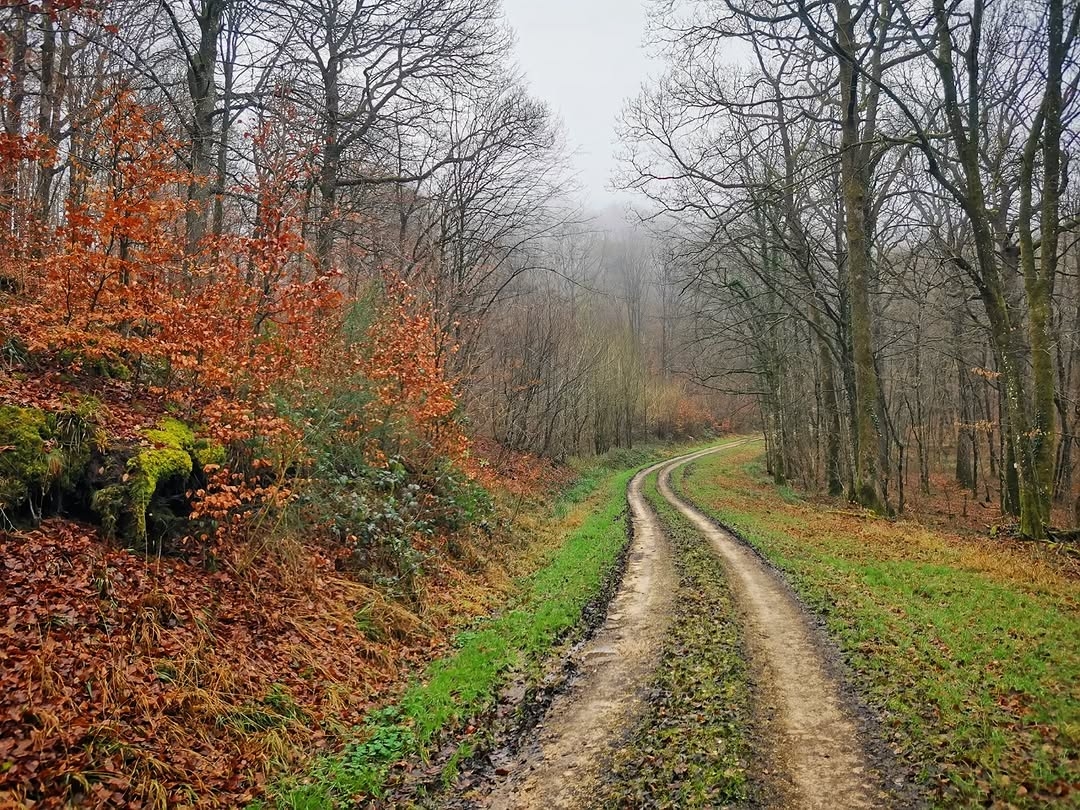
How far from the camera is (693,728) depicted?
557cm

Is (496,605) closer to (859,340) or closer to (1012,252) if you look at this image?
(859,340)

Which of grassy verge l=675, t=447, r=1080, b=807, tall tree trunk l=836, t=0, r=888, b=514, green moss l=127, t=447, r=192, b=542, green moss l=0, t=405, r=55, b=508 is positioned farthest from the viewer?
tall tree trunk l=836, t=0, r=888, b=514

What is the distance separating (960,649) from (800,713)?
2.26m

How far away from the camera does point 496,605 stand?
34.9 ft

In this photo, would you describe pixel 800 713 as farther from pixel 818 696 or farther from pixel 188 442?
pixel 188 442

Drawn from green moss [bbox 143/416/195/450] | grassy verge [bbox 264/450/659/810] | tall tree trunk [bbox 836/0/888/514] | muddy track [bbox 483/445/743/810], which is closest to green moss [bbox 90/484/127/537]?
green moss [bbox 143/416/195/450]

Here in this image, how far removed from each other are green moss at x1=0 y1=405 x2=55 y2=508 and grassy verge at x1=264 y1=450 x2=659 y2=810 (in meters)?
3.98

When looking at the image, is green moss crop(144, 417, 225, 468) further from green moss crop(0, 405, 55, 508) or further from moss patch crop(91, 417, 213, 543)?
green moss crop(0, 405, 55, 508)

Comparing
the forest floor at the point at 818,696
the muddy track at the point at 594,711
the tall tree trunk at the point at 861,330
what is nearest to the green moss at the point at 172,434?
the forest floor at the point at 818,696

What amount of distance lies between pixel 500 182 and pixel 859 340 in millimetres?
12344

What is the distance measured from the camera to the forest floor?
15.2ft

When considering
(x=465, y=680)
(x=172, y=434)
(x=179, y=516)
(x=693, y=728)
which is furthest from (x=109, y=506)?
(x=693, y=728)

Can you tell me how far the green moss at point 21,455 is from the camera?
238 inches

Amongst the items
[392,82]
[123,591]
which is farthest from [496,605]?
[392,82]
